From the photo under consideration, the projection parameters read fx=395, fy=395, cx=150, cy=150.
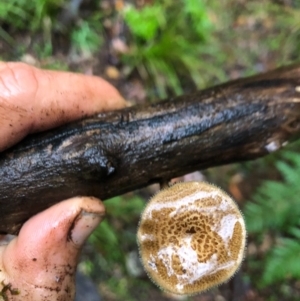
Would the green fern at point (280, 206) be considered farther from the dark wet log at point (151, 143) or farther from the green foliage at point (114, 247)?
the dark wet log at point (151, 143)

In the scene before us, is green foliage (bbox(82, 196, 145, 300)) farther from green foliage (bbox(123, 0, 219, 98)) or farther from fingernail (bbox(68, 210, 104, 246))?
fingernail (bbox(68, 210, 104, 246))

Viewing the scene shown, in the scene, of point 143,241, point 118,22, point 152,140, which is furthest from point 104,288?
point 118,22

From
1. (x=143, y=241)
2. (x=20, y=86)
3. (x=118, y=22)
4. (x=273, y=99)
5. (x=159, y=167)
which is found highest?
(x=118, y=22)

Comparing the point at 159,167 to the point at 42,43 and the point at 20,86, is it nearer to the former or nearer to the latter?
the point at 20,86

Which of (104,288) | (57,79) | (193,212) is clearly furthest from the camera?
(104,288)

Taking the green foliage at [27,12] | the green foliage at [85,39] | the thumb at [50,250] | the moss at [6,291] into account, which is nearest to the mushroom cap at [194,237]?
the thumb at [50,250]

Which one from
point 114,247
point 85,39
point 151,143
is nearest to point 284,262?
point 114,247

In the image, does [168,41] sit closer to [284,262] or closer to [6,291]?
[284,262]

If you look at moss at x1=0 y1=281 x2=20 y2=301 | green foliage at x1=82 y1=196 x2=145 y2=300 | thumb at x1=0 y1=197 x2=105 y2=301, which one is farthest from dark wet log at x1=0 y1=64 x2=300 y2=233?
green foliage at x1=82 y1=196 x2=145 y2=300

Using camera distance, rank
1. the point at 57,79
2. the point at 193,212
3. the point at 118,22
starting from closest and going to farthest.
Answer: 1. the point at 193,212
2. the point at 57,79
3. the point at 118,22
